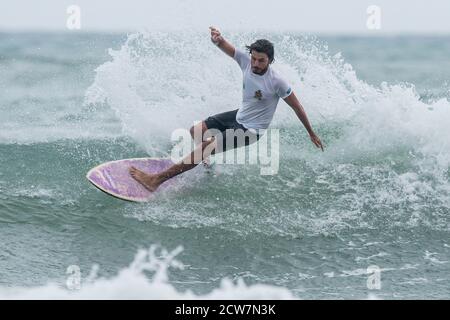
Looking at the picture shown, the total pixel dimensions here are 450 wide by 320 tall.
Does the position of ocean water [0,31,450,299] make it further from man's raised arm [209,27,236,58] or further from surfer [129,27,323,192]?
man's raised arm [209,27,236,58]

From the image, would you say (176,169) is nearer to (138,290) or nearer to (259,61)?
(259,61)

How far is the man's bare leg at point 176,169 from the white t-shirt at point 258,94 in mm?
501

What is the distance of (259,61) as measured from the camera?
8.16 metres

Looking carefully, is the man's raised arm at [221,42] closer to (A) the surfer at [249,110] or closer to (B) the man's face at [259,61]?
(A) the surfer at [249,110]

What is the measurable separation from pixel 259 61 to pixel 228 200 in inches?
80.0

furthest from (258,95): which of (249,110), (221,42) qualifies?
(221,42)

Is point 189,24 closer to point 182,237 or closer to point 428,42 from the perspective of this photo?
point 182,237

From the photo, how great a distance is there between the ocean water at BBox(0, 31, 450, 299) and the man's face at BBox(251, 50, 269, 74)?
1.85 metres

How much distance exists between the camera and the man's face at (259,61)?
8133 mm

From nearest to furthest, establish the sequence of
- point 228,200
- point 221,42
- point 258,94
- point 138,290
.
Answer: point 138,290
point 258,94
point 221,42
point 228,200

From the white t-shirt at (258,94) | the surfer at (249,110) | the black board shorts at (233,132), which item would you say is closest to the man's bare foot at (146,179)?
the surfer at (249,110)

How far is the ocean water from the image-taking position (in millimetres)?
7438

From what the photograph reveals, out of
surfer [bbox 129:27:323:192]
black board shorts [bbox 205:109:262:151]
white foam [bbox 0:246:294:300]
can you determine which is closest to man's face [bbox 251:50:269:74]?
surfer [bbox 129:27:323:192]
